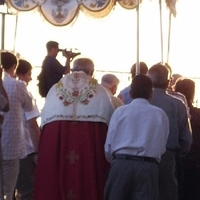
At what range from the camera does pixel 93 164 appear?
8883 mm

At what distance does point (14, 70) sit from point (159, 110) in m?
1.86

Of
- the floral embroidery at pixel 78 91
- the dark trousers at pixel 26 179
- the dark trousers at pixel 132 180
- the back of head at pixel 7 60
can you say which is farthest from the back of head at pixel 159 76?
the dark trousers at pixel 26 179

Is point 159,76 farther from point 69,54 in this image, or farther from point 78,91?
point 69,54

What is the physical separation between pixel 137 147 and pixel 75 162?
A: 1078mm

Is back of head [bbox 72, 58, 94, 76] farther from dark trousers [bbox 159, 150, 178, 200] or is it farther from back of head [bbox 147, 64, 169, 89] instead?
dark trousers [bbox 159, 150, 178, 200]

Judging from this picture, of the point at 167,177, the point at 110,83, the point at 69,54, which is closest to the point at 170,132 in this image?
the point at 167,177

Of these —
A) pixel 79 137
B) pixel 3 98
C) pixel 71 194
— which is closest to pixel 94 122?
pixel 79 137

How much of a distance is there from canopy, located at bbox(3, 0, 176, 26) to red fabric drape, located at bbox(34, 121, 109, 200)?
11.3 feet

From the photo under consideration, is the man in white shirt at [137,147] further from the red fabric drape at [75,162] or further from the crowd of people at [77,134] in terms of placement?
the red fabric drape at [75,162]

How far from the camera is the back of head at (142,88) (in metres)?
8.27

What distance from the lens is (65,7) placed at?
12.2m

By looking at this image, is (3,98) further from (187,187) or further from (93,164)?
(187,187)

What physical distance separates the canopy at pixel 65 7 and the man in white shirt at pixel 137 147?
13.0ft

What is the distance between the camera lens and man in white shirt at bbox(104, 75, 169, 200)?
317 inches
